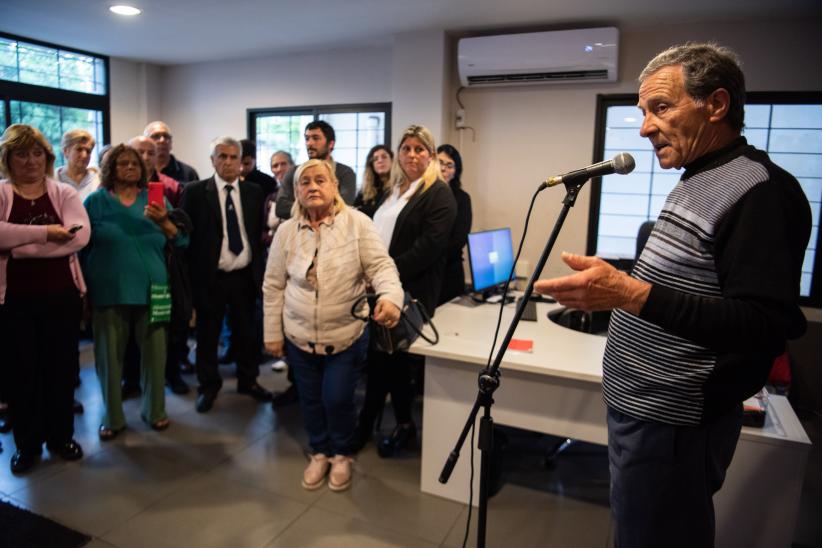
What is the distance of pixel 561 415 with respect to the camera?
7.02ft

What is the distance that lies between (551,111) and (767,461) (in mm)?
3022

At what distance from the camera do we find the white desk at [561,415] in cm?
176

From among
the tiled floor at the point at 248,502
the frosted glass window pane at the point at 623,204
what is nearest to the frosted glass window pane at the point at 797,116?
the frosted glass window pane at the point at 623,204

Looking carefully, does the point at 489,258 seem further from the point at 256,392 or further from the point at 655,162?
the point at 655,162

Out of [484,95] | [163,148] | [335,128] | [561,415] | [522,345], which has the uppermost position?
[484,95]

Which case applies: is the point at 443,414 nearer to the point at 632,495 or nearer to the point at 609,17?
the point at 632,495

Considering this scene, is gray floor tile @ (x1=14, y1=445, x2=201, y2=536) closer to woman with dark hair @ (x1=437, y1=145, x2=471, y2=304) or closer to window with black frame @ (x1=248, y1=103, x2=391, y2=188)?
woman with dark hair @ (x1=437, y1=145, x2=471, y2=304)

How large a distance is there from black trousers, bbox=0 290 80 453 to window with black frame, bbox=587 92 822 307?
3.43 m

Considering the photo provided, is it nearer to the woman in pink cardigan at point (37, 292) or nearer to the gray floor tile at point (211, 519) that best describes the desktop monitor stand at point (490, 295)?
the gray floor tile at point (211, 519)

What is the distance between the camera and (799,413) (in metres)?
3.55

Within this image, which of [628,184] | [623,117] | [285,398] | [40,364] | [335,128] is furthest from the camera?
[335,128]

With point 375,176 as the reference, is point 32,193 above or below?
below

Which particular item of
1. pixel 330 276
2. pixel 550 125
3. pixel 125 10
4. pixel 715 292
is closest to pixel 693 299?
pixel 715 292

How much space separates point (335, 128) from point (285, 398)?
279 centimetres
